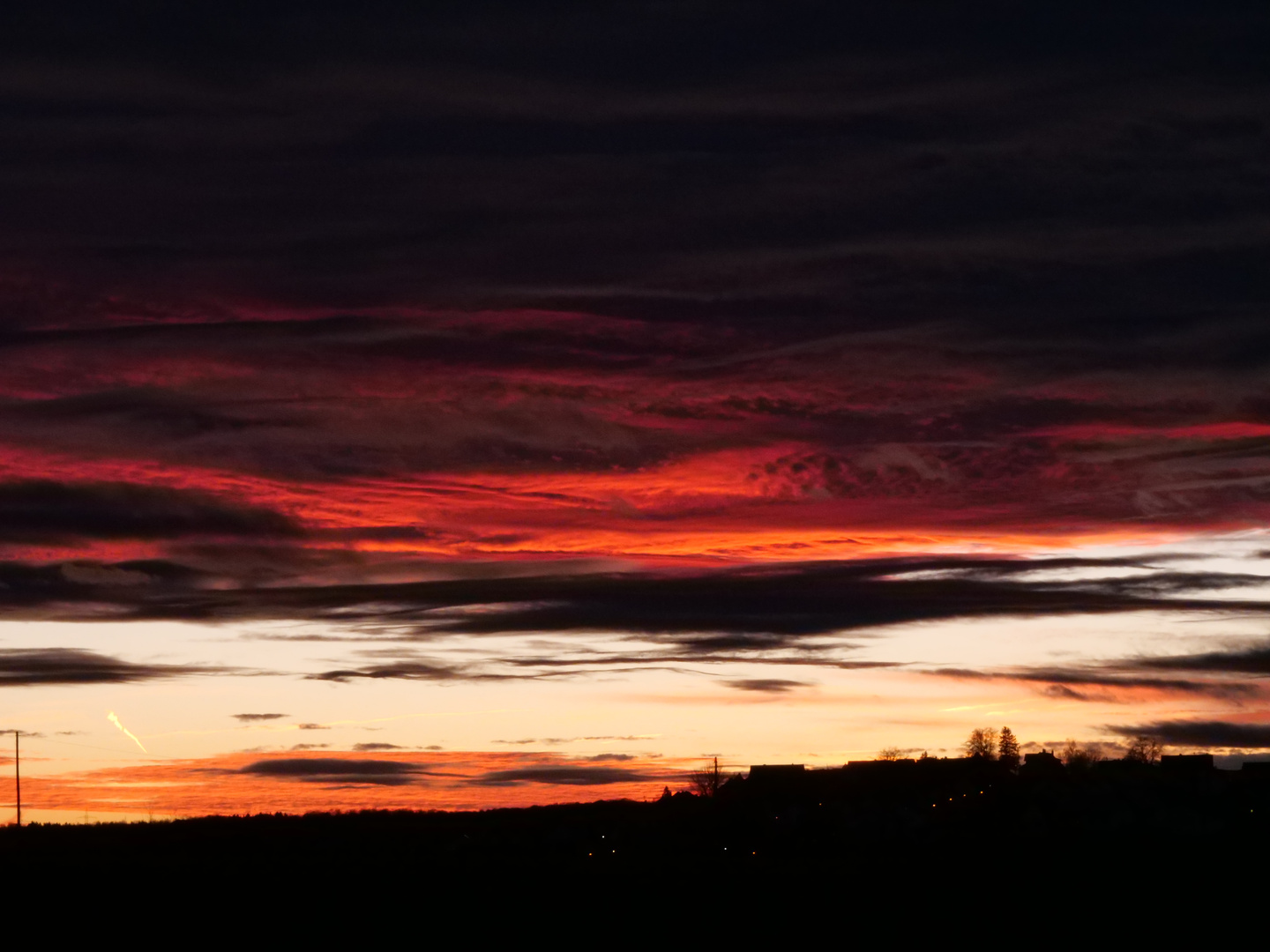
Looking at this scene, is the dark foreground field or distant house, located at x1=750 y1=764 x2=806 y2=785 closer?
the dark foreground field

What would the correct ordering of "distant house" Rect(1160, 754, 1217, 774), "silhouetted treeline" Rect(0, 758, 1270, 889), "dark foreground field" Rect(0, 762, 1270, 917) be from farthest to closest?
"distant house" Rect(1160, 754, 1217, 774) < "silhouetted treeline" Rect(0, 758, 1270, 889) < "dark foreground field" Rect(0, 762, 1270, 917)

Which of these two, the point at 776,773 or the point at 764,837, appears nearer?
the point at 764,837

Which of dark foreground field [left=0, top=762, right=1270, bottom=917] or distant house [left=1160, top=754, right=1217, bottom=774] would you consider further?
distant house [left=1160, top=754, right=1217, bottom=774]

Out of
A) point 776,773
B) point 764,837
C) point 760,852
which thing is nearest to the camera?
point 760,852

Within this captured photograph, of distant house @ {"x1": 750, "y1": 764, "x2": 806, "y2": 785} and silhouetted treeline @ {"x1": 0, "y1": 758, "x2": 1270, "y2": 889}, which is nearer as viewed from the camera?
silhouetted treeline @ {"x1": 0, "y1": 758, "x2": 1270, "y2": 889}

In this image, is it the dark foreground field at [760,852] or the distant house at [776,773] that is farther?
the distant house at [776,773]

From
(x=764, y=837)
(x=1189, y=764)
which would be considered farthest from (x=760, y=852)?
(x=1189, y=764)

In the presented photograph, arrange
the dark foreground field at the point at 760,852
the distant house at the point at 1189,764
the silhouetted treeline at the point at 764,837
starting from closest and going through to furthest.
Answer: the dark foreground field at the point at 760,852
the silhouetted treeline at the point at 764,837
the distant house at the point at 1189,764

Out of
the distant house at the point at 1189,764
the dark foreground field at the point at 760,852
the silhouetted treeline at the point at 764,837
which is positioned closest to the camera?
the dark foreground field at the point at 760,852

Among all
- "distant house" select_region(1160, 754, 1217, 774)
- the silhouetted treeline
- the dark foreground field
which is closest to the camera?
the dark foreground field

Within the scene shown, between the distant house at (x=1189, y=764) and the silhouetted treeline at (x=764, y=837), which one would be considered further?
the distant house at (x=1189, y=764)

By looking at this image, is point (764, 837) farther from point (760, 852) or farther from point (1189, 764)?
point (1189, 764)

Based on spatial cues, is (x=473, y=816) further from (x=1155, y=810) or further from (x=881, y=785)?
(x=1155, y=810)

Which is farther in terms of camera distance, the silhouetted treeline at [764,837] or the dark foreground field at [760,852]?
the silhouetted treeline at [764,837]
